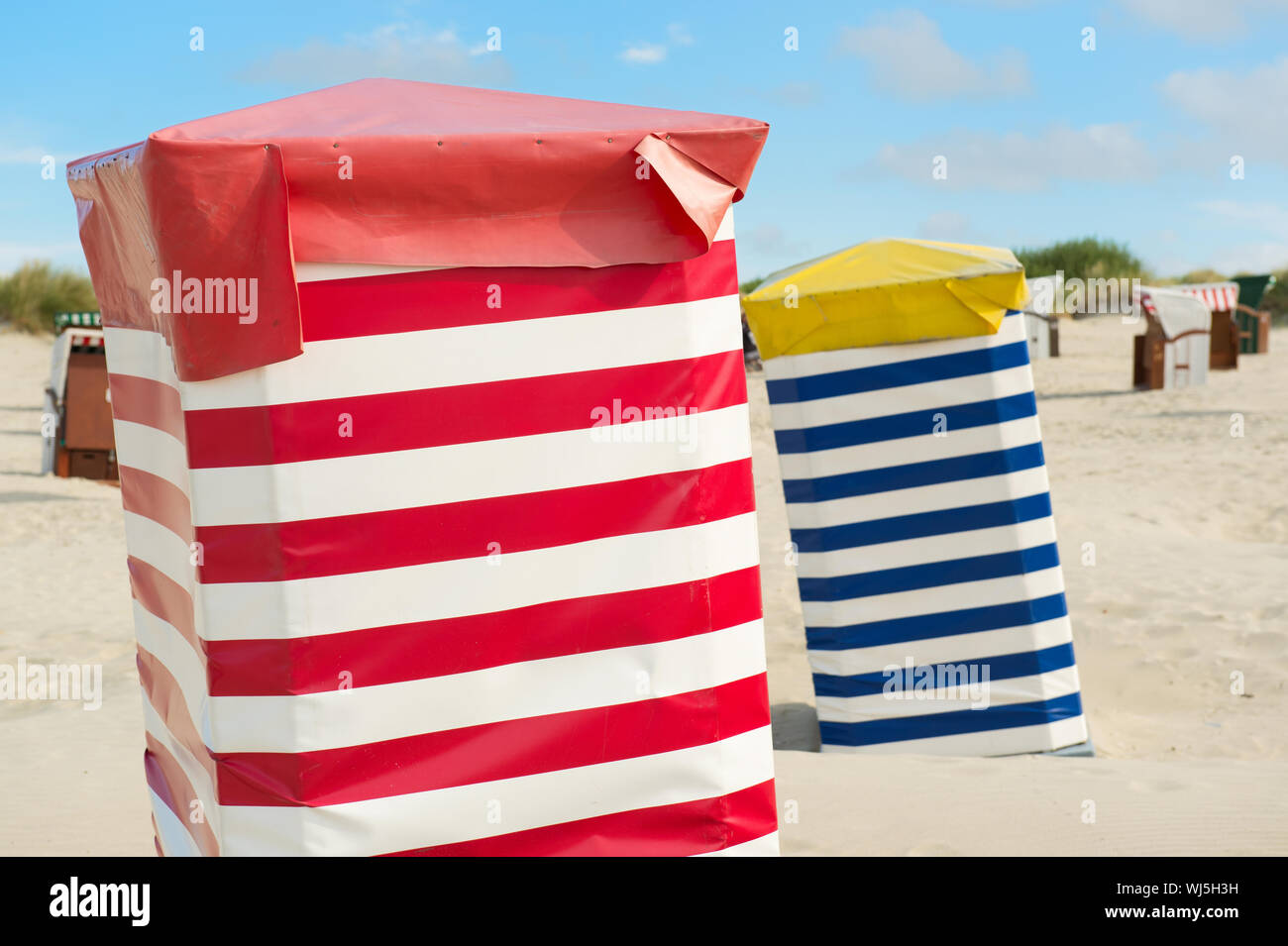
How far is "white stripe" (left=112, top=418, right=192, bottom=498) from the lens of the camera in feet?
7.55

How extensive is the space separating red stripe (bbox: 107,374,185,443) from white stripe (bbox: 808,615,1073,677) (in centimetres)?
324

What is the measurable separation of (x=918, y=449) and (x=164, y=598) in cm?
319

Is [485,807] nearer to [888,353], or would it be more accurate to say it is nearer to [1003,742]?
[888,353]

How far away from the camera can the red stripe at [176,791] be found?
2.44 m

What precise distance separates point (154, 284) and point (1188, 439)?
13630mm

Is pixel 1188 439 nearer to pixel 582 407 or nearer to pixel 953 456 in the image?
pixel 953 456

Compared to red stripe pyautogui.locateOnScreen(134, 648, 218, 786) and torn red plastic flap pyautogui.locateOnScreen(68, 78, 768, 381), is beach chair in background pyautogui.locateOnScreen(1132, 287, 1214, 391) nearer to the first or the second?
torn red plastic flap pyautogui.locateOnScreen(68, 78, 768, 381)

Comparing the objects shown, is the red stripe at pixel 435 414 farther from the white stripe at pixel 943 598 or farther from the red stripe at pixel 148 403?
the white stripe at pixel 943 598

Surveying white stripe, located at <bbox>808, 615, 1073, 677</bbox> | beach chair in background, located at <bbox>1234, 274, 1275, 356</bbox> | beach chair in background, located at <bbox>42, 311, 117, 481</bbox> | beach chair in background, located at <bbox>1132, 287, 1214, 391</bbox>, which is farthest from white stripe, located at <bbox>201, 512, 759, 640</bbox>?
beach chair in background, located at <bbox>1234, 274, 1275, 356</bbox>

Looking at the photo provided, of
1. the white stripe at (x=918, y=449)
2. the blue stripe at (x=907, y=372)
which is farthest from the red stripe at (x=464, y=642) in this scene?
the blue stripe at (x=907, y=372)

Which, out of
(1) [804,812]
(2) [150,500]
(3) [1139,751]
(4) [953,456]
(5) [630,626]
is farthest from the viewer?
(3) [1139,751]

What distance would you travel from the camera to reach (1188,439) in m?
13.6

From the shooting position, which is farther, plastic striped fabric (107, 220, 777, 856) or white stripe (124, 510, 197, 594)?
white stripe (124, 510, 197, 594)

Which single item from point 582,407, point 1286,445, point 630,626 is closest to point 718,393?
point 582,407
